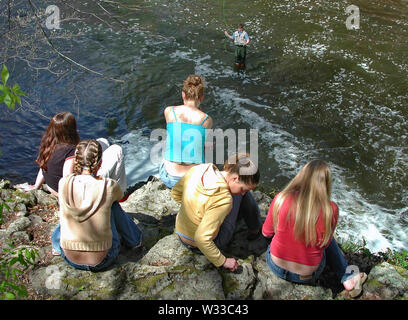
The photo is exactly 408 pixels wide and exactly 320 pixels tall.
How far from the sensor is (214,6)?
589 inches

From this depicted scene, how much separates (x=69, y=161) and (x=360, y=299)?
3088 millimetres

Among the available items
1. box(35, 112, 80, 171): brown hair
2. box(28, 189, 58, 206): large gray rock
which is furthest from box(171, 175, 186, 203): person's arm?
box(28, 189, 58, 206): large gray rock

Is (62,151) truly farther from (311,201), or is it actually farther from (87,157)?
(311,201)

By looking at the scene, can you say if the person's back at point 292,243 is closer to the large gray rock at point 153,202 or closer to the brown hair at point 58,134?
the large gray rock at point 153,202

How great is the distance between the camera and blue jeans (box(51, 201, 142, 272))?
327 cm

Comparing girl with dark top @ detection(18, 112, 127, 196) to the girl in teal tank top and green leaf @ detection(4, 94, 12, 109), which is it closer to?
the girl in teal tank top

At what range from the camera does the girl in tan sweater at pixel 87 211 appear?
2.92 metres

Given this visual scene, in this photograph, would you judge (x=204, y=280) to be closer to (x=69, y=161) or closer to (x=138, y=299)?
(x=138, y=299)

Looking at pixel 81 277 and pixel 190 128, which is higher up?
A: pixel 190 128

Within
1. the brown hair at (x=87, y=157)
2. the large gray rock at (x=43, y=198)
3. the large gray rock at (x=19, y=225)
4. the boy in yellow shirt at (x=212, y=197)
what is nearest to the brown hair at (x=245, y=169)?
the boy in yellow shirt at (x=212, y=197)

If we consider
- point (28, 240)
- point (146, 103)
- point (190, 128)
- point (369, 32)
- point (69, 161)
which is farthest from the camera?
point (369, 32)

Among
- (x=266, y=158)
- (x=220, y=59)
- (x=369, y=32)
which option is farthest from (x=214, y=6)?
(x=266, y=158)

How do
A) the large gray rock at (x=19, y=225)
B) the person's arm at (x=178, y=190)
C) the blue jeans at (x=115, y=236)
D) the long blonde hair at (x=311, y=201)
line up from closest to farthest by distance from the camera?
the long blonde hair at (x=311, y=201) < the blue jeans at (x=115, y=236) < the person's arm at (x=178, y=190) < the large gray rock at (x=19, y=225)

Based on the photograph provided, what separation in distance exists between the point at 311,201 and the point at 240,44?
827 cm
